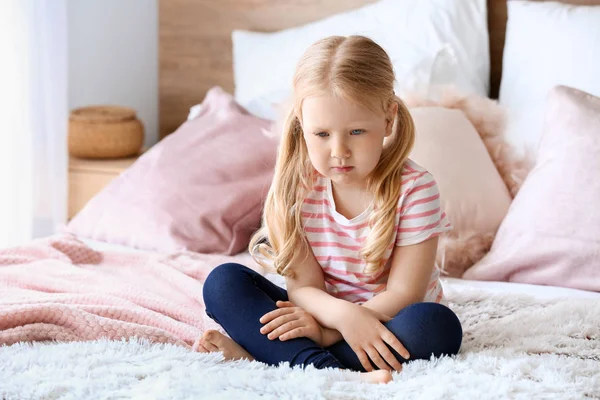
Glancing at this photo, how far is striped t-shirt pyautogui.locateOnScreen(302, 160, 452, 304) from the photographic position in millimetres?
1417

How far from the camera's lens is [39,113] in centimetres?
247

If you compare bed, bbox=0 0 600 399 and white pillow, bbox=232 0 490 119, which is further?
white pillow, bbox=232 0 490 119

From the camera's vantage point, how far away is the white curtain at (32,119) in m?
2.37

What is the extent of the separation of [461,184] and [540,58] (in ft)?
1.72

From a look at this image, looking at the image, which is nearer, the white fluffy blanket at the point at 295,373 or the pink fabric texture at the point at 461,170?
the white fluffy blanket at the point at 295,373

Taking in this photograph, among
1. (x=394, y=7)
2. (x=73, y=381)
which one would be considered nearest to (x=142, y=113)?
(x=394, y=7)

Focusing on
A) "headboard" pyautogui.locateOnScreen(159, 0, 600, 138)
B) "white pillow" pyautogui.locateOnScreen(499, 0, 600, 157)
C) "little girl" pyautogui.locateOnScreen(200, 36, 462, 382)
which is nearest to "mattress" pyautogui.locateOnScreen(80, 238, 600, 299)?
"little girl" pyautogui.locateOnScreen(200, 36, 462, 382)

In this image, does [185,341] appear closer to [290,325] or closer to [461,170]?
[290,325]

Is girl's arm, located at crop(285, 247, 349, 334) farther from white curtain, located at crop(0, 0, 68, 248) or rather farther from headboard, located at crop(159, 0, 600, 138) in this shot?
headboard, located at crop(159, 0, 600, 138)

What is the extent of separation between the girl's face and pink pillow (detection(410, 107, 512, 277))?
0.57 m

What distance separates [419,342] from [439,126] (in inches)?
32.9

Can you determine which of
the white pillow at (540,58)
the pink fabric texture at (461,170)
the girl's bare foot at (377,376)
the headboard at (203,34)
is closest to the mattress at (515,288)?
the pink fabric texture at (461,170)

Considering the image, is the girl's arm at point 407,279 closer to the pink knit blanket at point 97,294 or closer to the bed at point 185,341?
the bed at point 185,341

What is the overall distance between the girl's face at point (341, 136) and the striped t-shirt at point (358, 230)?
96mm
